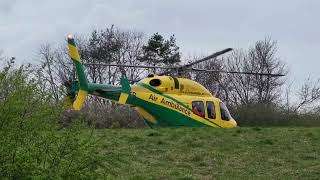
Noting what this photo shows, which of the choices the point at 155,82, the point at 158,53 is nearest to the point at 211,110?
the point at 155,82

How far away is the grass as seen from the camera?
36.3 feet

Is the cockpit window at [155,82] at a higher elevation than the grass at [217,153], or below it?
higher

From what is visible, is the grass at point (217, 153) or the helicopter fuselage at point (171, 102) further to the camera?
the helicopter fuselage at point (171, 102)

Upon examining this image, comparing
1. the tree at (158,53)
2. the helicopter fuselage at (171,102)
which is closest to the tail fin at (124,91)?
the helicopter fuselage at (171,102)

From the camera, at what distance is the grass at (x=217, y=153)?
11.1 meters

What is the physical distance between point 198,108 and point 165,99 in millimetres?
1316

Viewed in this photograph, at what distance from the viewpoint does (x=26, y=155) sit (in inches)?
183

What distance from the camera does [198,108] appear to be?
20.5 metres

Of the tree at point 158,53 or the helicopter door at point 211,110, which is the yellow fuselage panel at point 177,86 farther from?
the tree at point 158,53

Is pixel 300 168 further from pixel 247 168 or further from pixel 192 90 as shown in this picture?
pixel 192 90

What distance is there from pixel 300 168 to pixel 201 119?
8951 millimetres

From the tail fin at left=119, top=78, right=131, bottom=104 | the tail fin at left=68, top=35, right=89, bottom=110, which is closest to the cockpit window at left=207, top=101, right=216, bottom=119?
the tail fin at left=119, top=78, right=131, bottom=104

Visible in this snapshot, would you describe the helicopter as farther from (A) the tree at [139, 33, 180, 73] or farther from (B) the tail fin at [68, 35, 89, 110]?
(A) the tree at [139, 33, 180, 73]

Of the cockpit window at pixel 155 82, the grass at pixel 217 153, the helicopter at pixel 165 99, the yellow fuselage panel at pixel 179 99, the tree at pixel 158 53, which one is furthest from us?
the tree at pixel 158 53
